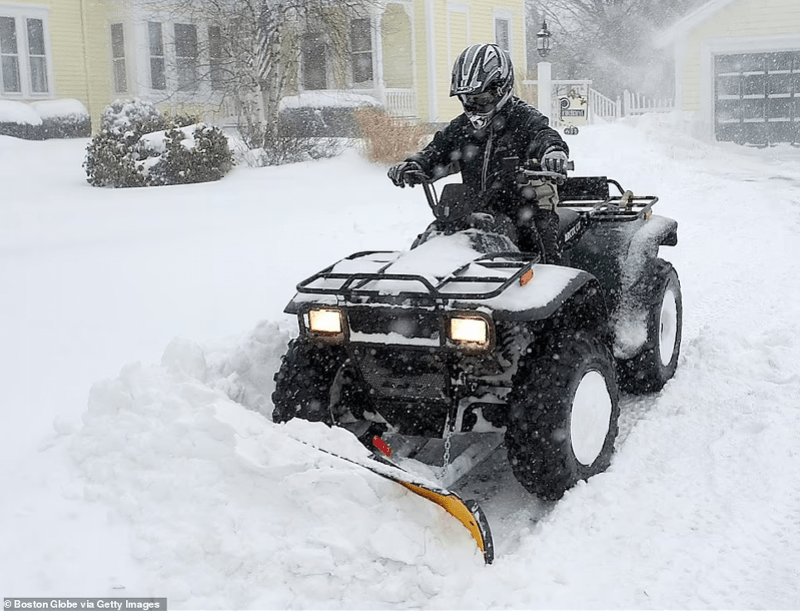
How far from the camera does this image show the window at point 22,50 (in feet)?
75.0

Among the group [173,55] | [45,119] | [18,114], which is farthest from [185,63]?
[18,114]

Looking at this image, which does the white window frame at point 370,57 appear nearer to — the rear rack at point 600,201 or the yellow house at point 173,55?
the yellow house at point 173,55

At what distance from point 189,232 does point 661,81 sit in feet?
132

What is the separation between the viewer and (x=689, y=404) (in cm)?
552

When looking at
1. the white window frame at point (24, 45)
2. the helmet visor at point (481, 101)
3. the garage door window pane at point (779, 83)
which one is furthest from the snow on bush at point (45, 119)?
the helmet visor at point (481, 101)

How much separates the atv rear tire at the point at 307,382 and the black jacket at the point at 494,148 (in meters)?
1.23

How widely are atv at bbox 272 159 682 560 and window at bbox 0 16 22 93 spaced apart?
20814 millimetres

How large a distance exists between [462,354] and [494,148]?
155 cm

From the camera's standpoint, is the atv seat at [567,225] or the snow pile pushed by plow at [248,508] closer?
the snow pile pushed by plow at [248,508]

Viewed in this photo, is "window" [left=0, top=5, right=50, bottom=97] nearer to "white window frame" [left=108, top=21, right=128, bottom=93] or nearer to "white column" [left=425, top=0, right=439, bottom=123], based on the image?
"white window frame" [left=108, top=21, right=128, bottom=93]

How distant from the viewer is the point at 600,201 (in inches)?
240

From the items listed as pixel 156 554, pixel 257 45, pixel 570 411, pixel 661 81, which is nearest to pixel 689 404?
pixel 570 411

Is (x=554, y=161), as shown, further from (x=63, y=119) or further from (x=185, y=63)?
(x=185, y=63)

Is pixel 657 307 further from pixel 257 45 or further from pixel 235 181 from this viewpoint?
pixel 257 45
